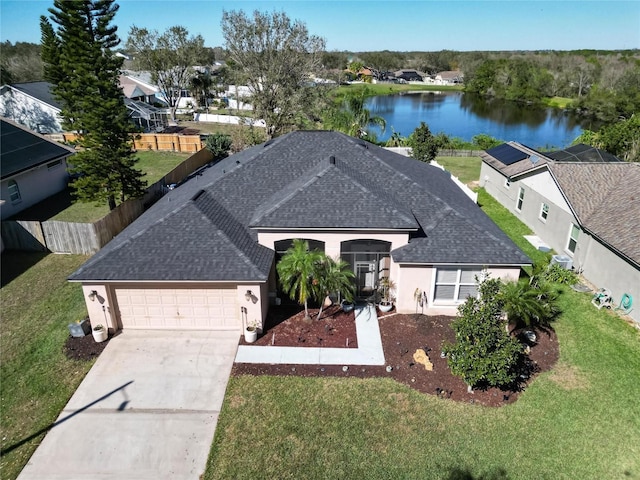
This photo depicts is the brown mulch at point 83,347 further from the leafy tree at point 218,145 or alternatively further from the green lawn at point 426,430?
the leafy tree at point 218,145

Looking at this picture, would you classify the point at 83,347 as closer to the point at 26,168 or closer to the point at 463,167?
the point at 26,168

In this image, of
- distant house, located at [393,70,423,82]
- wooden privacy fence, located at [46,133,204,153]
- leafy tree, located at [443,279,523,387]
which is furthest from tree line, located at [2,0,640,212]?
distant house, located at [393,70,423,82]

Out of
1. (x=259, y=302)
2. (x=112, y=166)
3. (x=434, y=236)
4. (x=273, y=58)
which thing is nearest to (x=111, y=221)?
(x=112, y=166)

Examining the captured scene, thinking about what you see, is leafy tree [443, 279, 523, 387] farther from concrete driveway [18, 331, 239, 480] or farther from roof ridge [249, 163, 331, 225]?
roof ridge [249, 163, 331, 225]

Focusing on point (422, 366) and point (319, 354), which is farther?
point (319, 354)

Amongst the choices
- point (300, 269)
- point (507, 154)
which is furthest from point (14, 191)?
point (507, 154)

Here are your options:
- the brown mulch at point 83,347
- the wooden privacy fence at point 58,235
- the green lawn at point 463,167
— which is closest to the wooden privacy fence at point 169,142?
the wooden privacy fence at point 58,235
